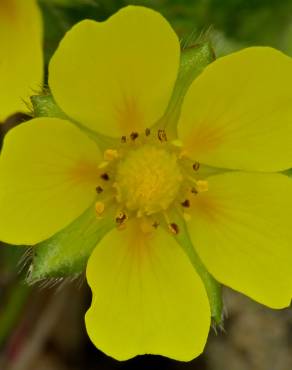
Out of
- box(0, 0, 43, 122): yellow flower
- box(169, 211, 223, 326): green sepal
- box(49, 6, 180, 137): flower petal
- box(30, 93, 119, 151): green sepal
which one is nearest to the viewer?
box(49, 6, 180, 137): flower petal

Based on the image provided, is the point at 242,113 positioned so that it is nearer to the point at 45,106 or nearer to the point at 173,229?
the point at 173,229

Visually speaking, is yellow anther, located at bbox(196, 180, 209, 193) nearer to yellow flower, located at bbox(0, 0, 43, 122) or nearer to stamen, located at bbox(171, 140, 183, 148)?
stamen, located at bbox(171, 140, 183, 148)

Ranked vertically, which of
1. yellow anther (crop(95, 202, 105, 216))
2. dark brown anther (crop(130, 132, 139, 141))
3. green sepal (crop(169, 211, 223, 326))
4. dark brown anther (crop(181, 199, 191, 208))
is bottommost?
green sepal (crop(169, 211, 223, 326))

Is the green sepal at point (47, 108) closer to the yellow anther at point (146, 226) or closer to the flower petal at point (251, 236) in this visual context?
the yellow anther at point (146, 226)

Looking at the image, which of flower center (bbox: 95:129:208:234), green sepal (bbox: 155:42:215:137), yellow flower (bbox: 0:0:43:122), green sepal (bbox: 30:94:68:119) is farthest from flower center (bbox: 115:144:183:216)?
yellow flower (bbox: 0:0:43:122)

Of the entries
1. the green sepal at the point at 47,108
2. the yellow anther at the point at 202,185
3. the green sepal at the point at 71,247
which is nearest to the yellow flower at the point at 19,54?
the green sepal at the point at 47,108

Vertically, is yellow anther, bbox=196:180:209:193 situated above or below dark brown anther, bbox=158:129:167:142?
below
